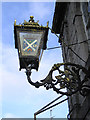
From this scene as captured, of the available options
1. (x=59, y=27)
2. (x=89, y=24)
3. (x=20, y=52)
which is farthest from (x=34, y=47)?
(x=59, y=27)

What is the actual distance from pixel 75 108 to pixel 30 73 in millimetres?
3864

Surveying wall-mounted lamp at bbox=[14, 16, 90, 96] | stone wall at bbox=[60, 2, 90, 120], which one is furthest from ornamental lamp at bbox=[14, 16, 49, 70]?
stone wall at bbox=[60, 2, 90, 120]

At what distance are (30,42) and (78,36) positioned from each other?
11.4 feet

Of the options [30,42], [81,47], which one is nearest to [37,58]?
[30,42]

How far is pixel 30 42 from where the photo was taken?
4.52 m

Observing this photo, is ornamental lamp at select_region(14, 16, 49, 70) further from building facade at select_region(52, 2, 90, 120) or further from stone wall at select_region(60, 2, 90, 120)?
stone wall at select_region(60, 2, 90, 120)

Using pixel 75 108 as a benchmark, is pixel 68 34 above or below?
above

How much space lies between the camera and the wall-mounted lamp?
4.25m

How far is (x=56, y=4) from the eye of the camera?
1046 cm

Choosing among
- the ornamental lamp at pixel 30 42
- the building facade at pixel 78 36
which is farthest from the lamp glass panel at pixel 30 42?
the building facade at pixel 78 36

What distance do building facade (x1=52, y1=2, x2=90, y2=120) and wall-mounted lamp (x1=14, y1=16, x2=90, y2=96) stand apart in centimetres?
82

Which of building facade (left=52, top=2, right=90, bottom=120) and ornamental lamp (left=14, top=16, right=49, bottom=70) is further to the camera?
building facade (left=52, top=2, right=90, bottom=120)

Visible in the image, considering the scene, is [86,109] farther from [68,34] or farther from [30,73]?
[68,34]

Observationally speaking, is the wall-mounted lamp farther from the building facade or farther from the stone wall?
the stone wall
